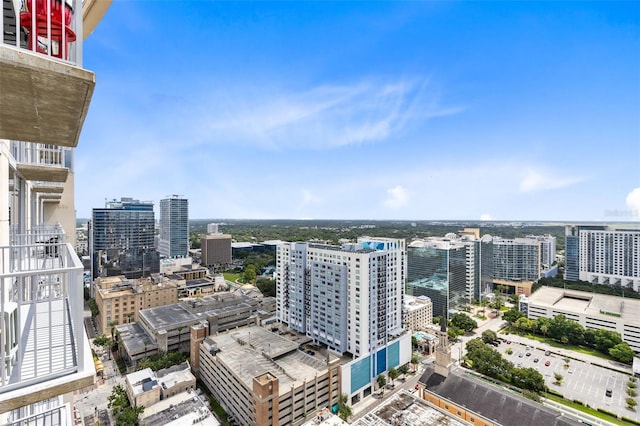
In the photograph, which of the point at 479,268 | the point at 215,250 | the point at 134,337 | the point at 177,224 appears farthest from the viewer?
the point at 177,224

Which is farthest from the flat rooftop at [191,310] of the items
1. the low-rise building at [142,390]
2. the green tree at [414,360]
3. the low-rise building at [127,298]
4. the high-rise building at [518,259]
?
the high-rise building at [518,259]

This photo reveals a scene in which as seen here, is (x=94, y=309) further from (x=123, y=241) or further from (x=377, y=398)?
(x=377, y=398)

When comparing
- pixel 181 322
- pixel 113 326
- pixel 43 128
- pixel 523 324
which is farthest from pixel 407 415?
pixel 113 326

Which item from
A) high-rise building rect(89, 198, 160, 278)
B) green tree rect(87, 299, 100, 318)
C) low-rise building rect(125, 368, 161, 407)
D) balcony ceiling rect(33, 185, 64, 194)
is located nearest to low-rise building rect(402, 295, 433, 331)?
low-rise building rect(125, 368, 161, 407)

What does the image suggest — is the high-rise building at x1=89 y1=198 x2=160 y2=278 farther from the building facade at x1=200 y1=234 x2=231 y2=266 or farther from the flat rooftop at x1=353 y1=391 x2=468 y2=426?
the flat rooftop at x1=353 y1=391 x2=468 y2=426

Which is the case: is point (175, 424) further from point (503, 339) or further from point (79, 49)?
point (503, 339)
